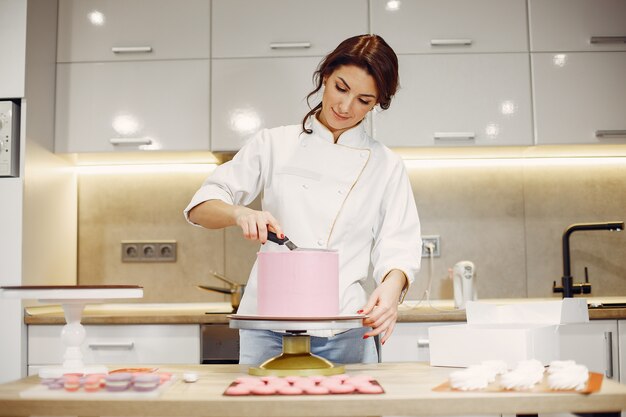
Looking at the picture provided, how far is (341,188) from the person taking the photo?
1710 millimetres

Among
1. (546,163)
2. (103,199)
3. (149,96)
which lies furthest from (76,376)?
(546,163)

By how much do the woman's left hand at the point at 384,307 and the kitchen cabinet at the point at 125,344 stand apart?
1119mm

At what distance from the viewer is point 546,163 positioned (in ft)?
9.86

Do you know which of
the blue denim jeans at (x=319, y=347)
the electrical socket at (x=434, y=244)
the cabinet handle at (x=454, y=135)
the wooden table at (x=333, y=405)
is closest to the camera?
the wooden table at (x=333, y=405)

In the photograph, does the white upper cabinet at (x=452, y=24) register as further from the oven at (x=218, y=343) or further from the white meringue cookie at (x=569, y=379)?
the white meringue cookie at (x=569, y=379)

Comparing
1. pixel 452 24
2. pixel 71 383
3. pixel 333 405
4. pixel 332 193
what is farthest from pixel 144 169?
pixel 333 405

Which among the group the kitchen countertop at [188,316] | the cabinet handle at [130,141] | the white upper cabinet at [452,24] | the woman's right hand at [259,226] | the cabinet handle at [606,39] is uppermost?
the white upper cabinet at [452,24]

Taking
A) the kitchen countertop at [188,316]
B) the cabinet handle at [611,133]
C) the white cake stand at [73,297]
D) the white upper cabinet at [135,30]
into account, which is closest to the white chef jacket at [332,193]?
the white cake stand at [73,297]

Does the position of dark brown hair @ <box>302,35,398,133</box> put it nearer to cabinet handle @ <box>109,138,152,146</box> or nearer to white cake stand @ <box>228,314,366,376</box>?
white cake stand @ <box>228,314,366,376</box>

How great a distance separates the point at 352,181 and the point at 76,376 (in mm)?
828

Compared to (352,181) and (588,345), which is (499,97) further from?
(352,181)

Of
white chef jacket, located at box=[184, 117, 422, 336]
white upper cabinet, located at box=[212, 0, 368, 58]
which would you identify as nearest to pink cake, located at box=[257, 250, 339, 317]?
white chef jacket, located at box=[184, 117, 422, 336]

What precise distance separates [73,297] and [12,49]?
5.23 feet

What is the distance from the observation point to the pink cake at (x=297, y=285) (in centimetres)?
124
